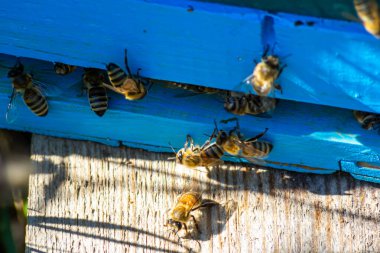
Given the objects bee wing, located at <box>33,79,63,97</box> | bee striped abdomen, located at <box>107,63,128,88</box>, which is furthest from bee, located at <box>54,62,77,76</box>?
bee striped abdomen, located at <box>107,63,128,88</box>

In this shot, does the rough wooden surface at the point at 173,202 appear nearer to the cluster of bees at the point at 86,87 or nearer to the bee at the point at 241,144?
the bee at the point at 241,144

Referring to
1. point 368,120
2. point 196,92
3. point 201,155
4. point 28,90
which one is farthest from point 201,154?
point 28,90

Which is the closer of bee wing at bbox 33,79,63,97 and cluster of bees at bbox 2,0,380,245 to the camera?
cluster of bees at bbox 2,0,380,245

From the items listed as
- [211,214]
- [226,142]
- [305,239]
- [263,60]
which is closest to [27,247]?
[211,214]

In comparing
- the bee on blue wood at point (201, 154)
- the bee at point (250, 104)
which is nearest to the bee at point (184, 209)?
the bee on blue wood at point (201, 154)

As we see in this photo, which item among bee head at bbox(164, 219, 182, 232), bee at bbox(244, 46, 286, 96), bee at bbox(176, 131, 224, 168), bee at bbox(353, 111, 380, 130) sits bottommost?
bee head at bbox(164, 219, 182, 232)

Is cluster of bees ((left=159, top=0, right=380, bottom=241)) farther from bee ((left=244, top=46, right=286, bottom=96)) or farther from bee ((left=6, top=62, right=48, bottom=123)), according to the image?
bee ((left=6, top=62, right=48, bottom=123))
